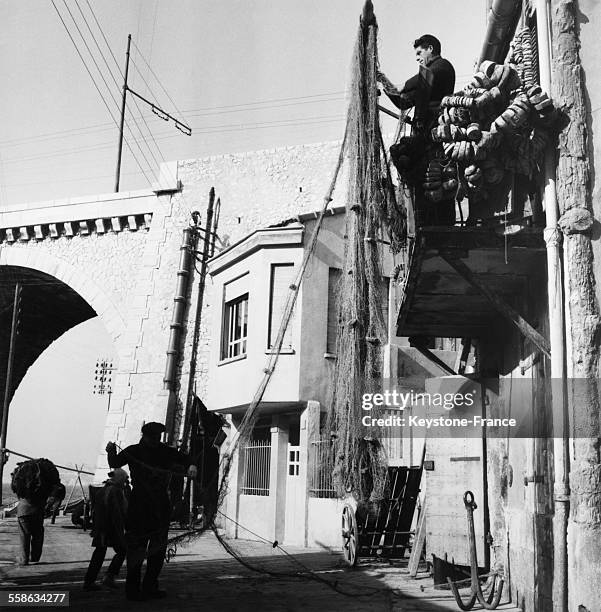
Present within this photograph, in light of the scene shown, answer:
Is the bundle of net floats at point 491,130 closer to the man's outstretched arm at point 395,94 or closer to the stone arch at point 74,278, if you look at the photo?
the man's outstretched arm at point 395,94

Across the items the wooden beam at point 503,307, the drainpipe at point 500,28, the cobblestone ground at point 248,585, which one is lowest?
the cobblestone ground at point 248,585

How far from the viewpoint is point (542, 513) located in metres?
6.79

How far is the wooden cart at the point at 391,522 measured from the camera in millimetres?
11797

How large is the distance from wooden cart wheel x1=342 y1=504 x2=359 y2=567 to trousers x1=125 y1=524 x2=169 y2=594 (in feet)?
13.3

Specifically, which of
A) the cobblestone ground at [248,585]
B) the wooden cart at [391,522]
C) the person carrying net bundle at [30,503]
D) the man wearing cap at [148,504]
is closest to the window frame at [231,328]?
the cobblestone ground at [248,585]

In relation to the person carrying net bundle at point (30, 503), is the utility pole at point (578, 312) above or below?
above

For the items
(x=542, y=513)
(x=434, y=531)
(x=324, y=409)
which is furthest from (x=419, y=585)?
(x=324, y=409)

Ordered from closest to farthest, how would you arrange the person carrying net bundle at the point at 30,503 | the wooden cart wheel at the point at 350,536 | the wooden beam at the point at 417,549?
the wooden beam at the point at 417,549 < the person carrying net bundle at the point at 30,503 < the wooden cart wheel at the point at 350,536

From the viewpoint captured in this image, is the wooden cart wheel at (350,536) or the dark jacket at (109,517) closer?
the dark jacket at (109,517)

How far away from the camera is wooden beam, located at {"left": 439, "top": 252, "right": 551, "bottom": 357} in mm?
6771

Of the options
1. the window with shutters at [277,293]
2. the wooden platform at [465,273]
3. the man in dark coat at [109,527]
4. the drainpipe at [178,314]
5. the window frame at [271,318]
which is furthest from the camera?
the drainpipe at [178,314]

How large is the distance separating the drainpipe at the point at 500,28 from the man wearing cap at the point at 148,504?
5.87 m

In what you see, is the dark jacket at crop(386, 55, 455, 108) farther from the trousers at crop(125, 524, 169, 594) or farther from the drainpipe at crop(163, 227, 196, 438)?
the drainpipe at crop(163, 227, 196, 438)

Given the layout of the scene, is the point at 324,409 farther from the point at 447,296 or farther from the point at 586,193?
the point at 586,193
